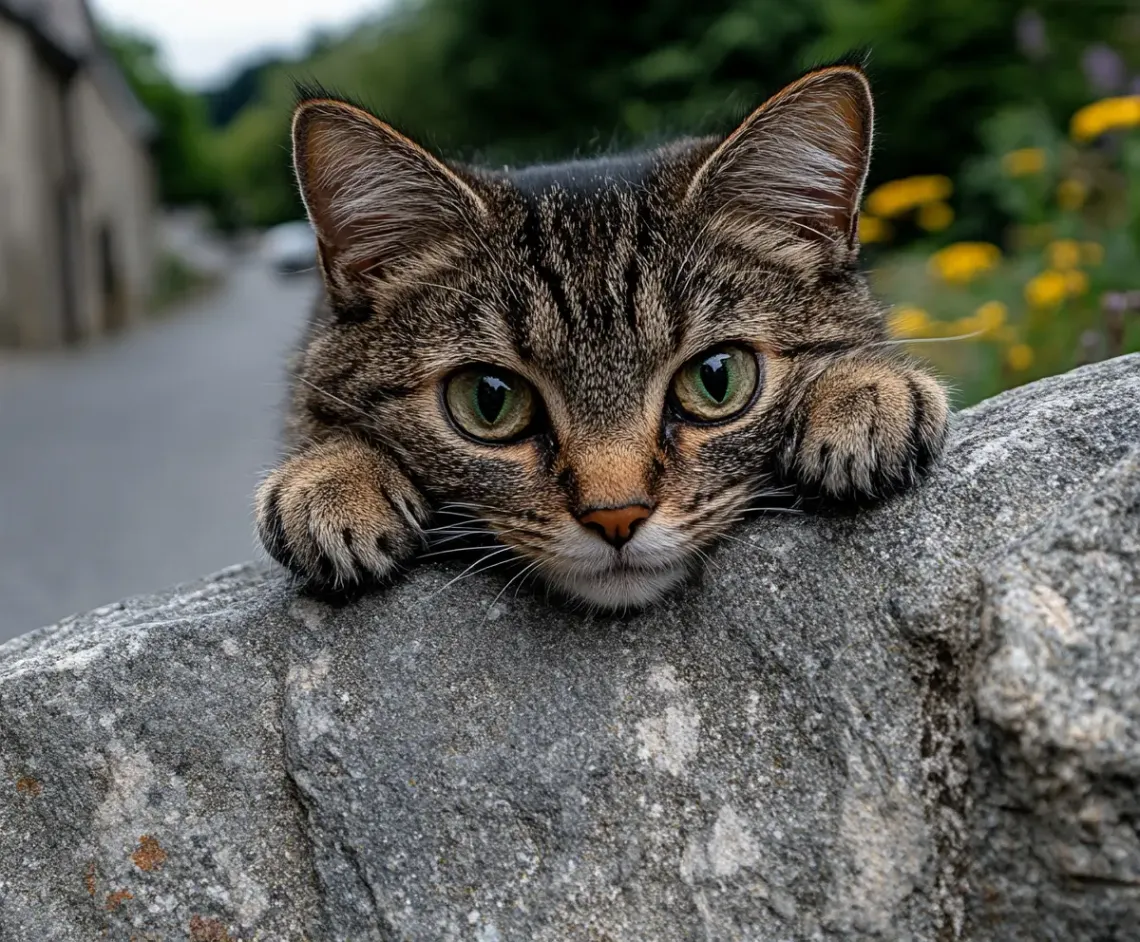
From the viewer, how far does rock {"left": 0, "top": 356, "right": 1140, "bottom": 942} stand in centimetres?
160

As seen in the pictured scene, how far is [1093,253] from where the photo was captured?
15.3 ft

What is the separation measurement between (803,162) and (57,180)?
15.2m

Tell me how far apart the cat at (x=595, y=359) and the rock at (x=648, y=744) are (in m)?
A: 0.11

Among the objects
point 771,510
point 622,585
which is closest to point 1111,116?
point 771,510

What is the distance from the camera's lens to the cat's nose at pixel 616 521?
187 cm

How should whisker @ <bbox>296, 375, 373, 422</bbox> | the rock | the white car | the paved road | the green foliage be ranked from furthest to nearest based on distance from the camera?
1. the green foliage
2. the white car
3. the paved road
4. whisker @ <bbox>296, 375, 373, 422</bbox>
5. the rock

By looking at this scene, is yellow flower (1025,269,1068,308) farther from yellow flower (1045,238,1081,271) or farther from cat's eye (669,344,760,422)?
cat's eye (669,344,760,422)

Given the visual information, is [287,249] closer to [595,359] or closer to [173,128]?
[173,128]

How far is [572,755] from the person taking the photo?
1822mm

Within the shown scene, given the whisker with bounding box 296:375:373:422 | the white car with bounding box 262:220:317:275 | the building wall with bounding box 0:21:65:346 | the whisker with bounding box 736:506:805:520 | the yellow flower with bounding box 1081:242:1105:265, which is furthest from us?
the white car with bounding box 262:220:317:275

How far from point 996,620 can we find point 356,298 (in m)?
1.41

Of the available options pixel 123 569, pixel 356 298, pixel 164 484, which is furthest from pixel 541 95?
pixel 356 298

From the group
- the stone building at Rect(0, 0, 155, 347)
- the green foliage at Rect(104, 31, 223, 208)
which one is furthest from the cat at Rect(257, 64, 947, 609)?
the green foliage at Rect(104, 31, 223, 208)

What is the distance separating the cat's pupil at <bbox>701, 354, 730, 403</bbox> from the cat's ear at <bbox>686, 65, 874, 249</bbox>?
0.36m
